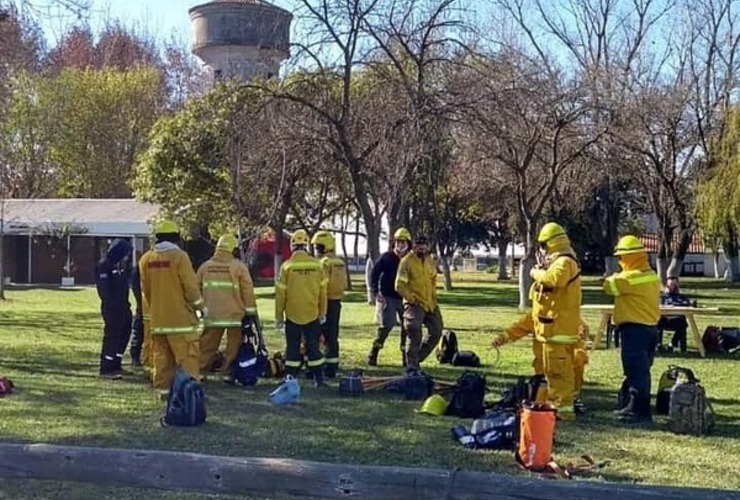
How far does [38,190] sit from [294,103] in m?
42.8

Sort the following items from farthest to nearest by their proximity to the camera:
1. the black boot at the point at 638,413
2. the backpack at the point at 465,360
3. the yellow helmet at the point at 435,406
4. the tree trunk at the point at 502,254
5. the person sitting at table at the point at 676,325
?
the tree trunk at the point at 502,254
the person sitting at table at the point at 676,325
the backpack at the point at 465,360
the yellow helmet at the point at 435,406
the black boot at the point at 638,413

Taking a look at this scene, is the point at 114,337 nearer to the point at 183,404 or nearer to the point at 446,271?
the point at 183,404

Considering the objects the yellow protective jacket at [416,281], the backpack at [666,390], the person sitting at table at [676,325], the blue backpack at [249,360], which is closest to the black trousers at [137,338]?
the blue backpack at [249,360]

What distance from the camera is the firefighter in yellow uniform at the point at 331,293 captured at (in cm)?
1313

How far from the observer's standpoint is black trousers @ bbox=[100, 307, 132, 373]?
13195 mm

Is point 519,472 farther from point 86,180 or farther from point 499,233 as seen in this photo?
point 86,180

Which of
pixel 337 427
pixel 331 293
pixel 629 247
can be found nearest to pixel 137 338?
pixel 331 293

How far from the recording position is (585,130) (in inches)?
1068

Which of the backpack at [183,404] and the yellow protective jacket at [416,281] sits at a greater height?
the yellow protective jacket at [416,281]

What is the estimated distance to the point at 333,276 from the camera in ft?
43.8

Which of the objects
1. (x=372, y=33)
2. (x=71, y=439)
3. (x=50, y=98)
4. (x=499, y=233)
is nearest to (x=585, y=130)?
(x=372, y=33)

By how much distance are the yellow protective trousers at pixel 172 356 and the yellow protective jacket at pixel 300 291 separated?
156 cm

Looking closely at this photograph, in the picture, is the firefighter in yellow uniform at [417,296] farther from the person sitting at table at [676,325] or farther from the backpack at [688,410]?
the person sitting at table at [676,325]

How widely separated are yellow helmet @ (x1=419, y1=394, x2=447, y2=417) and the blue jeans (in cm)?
190
